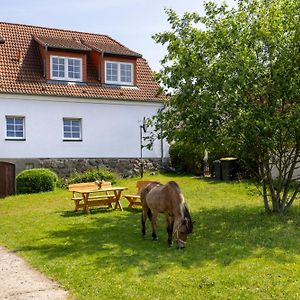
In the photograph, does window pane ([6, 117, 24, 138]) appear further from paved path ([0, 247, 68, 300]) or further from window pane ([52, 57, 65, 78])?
paved path ([0, 247, 68, 300])

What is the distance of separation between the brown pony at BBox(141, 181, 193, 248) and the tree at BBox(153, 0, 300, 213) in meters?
2.28

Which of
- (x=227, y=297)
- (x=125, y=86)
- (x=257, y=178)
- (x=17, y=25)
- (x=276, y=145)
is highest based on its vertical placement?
(x=17, y=25)

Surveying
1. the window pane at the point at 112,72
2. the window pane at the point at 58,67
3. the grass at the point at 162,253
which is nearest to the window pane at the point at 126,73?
the window pane at the point at 112,72

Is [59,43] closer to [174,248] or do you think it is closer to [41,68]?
[41,68]

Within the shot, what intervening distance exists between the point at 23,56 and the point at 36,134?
450cm

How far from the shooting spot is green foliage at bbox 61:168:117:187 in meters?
24.4

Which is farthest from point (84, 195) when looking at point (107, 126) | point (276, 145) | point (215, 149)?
point (107, 126)

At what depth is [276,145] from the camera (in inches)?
518

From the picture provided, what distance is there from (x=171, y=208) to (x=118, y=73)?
1839 cm

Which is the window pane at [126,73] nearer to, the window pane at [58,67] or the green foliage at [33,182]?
the window pane at [58,67]

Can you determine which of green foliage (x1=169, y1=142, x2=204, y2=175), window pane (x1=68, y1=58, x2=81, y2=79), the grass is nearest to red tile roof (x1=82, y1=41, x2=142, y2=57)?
window pane (x1=68, y1=58, x2=81, y2=79)

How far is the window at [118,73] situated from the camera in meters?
27.5

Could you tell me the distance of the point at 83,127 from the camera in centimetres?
2628

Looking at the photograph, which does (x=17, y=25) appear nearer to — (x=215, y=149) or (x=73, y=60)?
(x=73, y=60)
